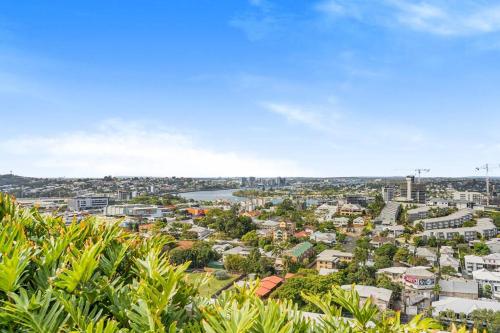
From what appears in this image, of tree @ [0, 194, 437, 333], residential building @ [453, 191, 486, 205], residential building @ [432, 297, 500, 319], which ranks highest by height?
tree @ [0, 194, 437, 333]

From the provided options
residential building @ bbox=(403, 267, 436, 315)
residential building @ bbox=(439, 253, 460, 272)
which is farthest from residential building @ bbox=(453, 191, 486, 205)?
residential building @ bbox=(403, 267, 436, 315)

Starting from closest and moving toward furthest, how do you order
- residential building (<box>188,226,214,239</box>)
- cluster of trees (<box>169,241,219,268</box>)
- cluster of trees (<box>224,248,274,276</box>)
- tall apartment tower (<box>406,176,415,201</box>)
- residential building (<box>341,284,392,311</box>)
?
1. residential building (<box>341,284,392,311</box>)
2. cluster of trees (<box>224,248,274,276</box>)
3. cluster of trees (<box>169,241,219,268</box>)
4. residential building (<box>188,226,214,239</box>)
5. tall apartment tower (<box>406,176,415,201</box>)

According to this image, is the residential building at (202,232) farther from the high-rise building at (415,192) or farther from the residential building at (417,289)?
the high-rise building at (415,192)

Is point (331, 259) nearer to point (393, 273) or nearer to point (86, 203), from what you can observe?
point (393, 273)

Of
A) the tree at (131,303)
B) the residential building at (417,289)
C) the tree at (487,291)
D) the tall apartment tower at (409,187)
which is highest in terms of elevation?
the tree at (131,303)

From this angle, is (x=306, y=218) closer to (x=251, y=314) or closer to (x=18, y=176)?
(x=251, y=314)

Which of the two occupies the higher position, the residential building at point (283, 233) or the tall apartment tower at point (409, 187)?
the tall apartment tower at point (409, 187)

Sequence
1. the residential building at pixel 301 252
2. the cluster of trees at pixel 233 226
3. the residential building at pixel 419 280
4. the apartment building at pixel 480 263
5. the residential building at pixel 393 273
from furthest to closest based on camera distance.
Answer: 1. the cluster of trees at pixel 233 226
2. the residential building at pixel 301 252
3. the apartment building at pixel 480 263
4. the residential building at pixel 393 273
5. the residential building at pixel 419 280

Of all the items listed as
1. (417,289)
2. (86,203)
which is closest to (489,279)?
(417,289)

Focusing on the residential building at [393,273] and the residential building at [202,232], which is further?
the residential building at [202,232]

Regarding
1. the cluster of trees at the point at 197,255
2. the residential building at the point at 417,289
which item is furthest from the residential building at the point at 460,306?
the cluster of trees at the point at 197,255

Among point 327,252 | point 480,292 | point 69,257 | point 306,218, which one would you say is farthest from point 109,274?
point 306,218

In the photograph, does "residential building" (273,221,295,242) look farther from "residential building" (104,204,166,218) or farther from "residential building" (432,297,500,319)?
"residential building" (104,204,166,218)
